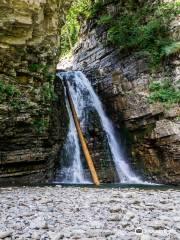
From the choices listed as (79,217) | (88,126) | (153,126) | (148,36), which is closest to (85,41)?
(148,36)

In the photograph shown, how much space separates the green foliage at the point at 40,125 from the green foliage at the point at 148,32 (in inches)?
241

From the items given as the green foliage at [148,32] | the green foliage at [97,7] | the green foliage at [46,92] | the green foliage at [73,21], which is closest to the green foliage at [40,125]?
the green foliage at [46,92]

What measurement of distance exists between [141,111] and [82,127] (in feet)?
10.1

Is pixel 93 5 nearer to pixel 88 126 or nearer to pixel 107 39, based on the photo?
pixel 107 39

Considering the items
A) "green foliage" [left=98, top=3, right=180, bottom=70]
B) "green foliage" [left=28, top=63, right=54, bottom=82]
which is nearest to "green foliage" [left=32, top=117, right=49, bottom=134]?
"green foliage" [left=28, top=63, right=54, bottom=82]

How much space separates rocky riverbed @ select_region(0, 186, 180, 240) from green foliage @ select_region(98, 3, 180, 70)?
10576 mm

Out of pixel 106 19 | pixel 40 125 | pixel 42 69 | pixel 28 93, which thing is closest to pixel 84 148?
pixel 40 125

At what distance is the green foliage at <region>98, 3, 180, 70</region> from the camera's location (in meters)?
16.5

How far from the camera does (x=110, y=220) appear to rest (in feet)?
17.1

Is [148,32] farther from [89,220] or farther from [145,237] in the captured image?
[145,237]

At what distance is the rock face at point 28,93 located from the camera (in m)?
12.1

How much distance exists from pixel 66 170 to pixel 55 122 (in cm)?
249

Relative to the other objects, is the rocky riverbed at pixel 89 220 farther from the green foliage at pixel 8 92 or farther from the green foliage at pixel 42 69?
the green foliage at pixel 42 69

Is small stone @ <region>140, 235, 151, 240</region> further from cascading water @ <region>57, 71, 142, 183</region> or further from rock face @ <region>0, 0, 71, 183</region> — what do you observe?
cascading water @ <region>57, 71, 142, 183</region>
